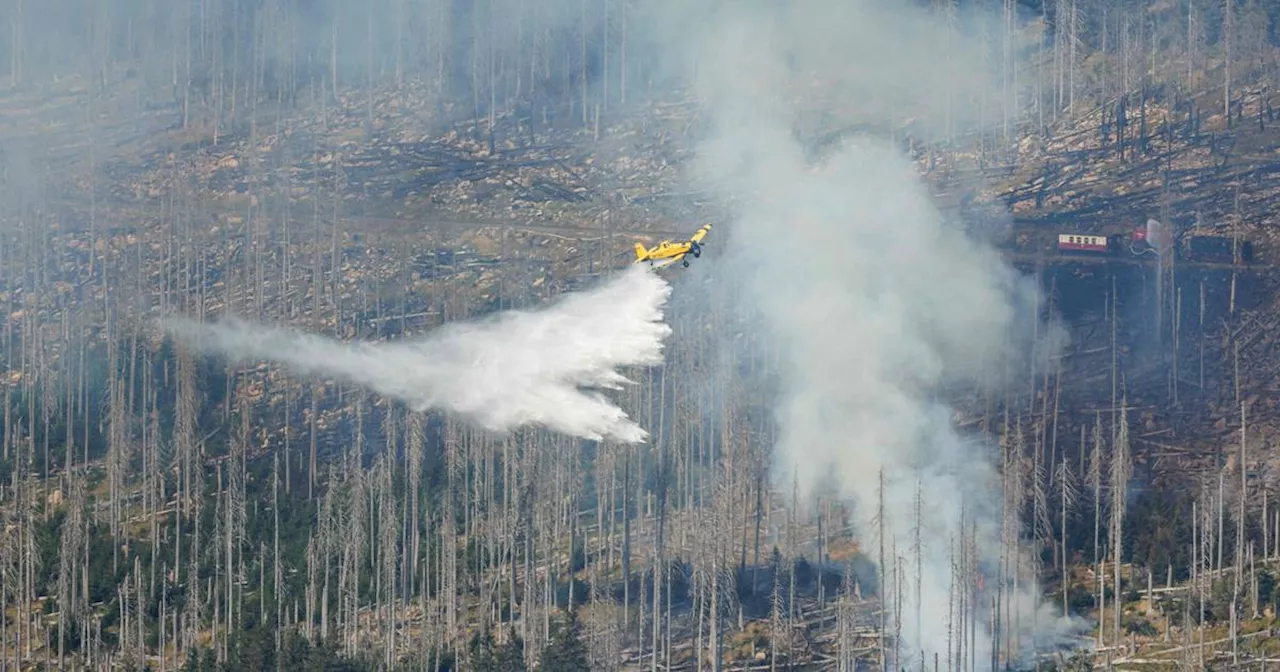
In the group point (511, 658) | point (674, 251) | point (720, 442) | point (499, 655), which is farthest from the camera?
point (720, 442)

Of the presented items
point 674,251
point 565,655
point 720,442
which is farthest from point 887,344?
point 565,655

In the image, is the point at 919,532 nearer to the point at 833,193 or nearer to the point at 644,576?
the point at 644,576

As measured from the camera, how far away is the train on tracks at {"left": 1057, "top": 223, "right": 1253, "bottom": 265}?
602ft

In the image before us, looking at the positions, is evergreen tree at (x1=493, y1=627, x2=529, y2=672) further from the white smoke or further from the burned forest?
the white smoke

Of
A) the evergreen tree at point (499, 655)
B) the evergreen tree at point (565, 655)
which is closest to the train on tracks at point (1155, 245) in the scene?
the evergreen tree at point (499, 655)

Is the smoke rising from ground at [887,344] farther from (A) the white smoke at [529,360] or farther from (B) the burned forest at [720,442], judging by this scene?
(A) the white smoke at [529,360]

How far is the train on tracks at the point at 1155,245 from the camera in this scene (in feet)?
602

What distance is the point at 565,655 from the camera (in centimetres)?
13688

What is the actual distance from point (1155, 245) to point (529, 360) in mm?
54970

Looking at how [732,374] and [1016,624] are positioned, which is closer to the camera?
[1016,624]

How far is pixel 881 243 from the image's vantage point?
180375 mm

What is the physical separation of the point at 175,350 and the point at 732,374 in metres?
47.9

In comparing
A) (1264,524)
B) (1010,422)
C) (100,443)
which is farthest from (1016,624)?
(100,443)

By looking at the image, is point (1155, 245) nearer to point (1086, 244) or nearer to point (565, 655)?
point (1086, 244)
